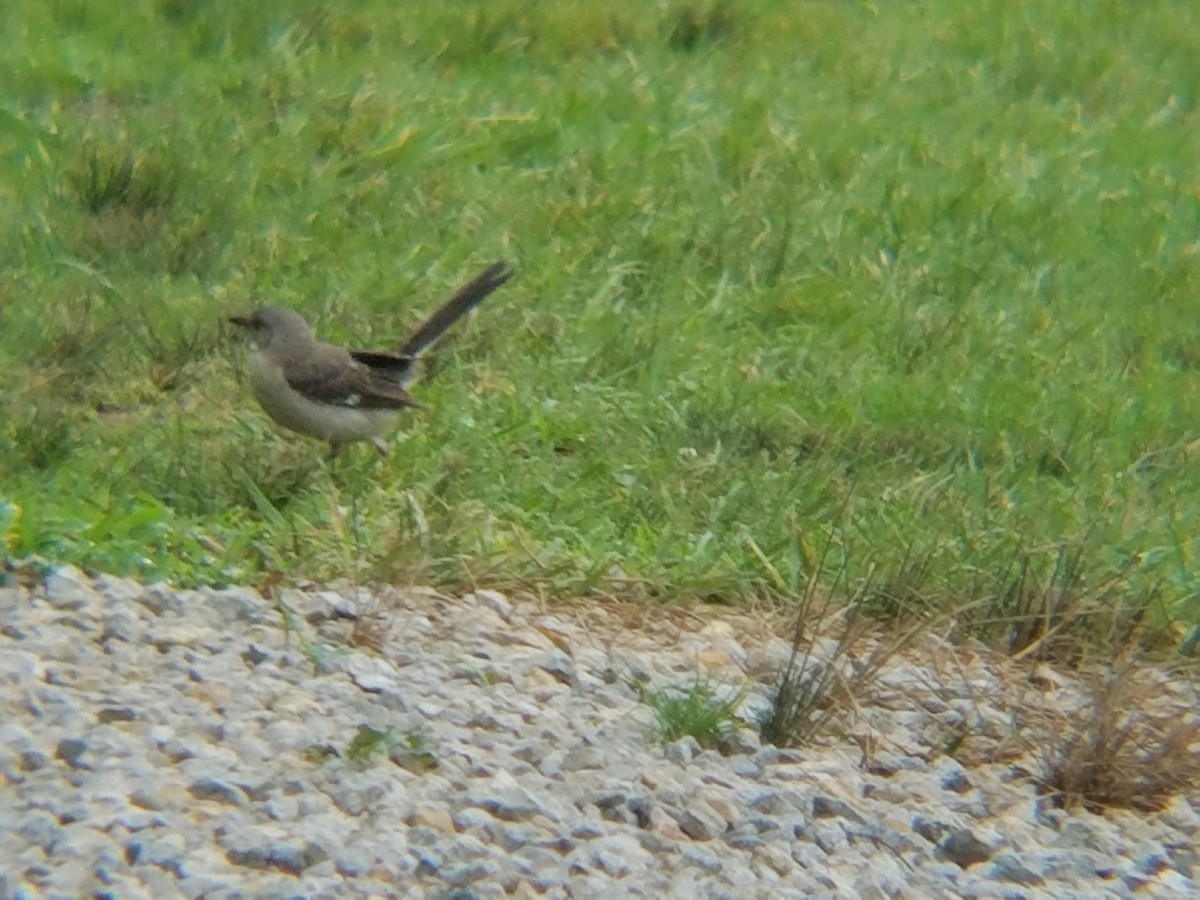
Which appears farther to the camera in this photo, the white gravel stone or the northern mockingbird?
the northern mockingbird

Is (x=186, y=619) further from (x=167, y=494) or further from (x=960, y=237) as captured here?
(x=960, y=237)

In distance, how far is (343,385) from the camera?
7.31m

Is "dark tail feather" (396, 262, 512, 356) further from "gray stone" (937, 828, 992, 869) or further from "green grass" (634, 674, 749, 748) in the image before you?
"gray stone" (937, 828, 992, 869)

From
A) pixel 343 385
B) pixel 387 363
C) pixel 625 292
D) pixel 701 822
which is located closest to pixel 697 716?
pixel 701 822

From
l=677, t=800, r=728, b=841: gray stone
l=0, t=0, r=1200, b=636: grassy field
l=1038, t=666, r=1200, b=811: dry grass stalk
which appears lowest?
l=0, t=0, r=1200, b=636: grassy field

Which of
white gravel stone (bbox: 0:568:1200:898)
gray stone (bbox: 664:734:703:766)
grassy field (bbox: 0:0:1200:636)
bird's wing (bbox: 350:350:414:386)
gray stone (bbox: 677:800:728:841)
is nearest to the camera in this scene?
white gravel stone (bbox: 0:568:1200:898)

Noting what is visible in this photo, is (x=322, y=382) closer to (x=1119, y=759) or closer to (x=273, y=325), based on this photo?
(x=273, y=325)

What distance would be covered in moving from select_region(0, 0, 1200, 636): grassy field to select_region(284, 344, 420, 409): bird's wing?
7.6 inches

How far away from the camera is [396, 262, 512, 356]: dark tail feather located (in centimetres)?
789

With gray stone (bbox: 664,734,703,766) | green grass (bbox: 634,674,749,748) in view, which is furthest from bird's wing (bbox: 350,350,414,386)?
gray stone (bbox: 664,734,703,766)

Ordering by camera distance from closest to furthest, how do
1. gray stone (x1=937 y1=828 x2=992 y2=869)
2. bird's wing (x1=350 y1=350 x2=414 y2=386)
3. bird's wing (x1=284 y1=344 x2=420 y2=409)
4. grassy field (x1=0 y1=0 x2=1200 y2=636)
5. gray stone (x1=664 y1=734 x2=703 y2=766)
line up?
gray stone (x1=937 y1=828 x2=992 y2=869) → gray stone (x1=664 y1=734 x2=703 y2=766) → grassy field (x1=0 y1=0 x2=1200 y2=636) → bird's wing (x1=284 y1=344 x2=420 y2=409) → bird's wing (x1=350 y1=350 x2=414 y2=386)

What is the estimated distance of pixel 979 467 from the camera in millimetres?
7730

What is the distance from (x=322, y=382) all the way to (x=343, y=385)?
0.22 feet

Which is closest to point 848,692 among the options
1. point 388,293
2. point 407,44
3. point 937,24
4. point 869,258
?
point 388,293
